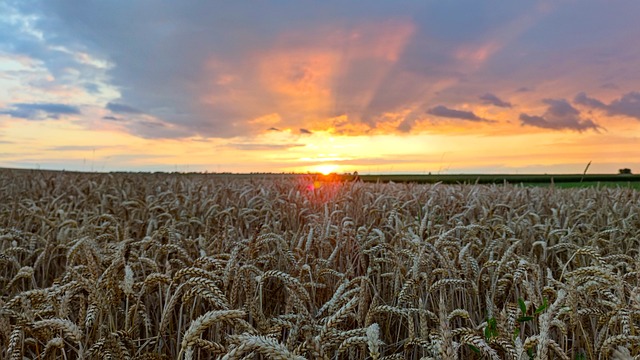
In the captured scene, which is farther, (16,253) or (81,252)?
(16,253)

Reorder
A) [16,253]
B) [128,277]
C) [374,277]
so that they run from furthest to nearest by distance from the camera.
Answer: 1. [16,253]
2. [374,277]
3. [128,277]

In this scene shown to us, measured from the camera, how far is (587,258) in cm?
425

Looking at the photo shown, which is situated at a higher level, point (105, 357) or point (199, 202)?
point (199, 202)

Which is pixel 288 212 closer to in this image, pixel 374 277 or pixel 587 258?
pixel 374 277

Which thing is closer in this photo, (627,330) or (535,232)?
(627,330)

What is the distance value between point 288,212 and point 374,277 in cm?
205

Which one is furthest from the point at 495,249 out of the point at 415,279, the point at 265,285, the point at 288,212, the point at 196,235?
the point at 196,235

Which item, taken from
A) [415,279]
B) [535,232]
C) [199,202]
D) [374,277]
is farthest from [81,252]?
[535,232]

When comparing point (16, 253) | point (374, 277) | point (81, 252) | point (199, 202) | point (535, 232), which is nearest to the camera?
point (81, 252)

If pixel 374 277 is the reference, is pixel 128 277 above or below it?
above

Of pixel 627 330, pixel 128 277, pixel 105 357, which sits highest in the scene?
pixel 128 277

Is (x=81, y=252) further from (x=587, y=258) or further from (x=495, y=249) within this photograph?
(x=587, y=258)

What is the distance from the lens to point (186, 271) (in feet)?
6.89

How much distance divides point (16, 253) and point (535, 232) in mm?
4883
